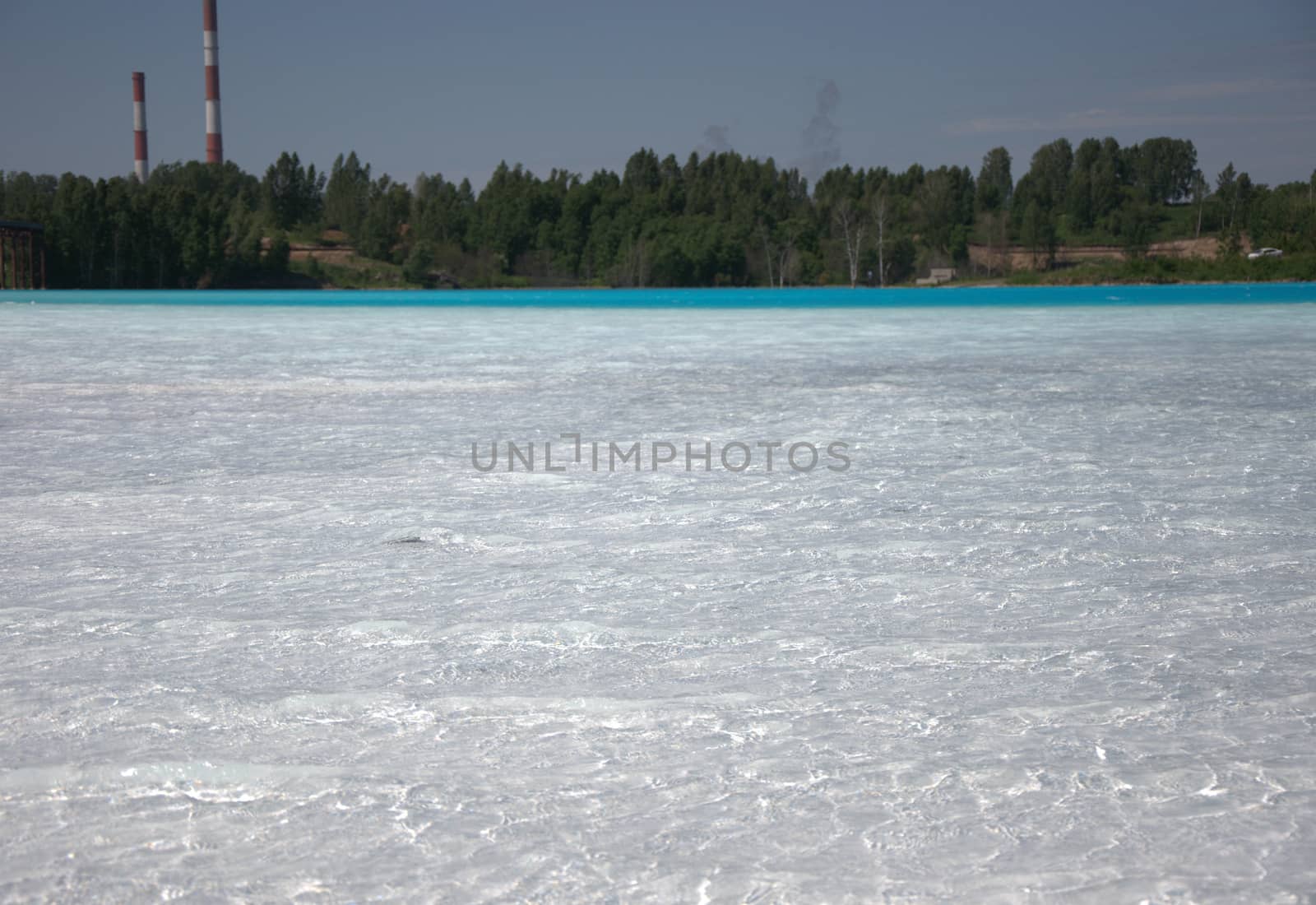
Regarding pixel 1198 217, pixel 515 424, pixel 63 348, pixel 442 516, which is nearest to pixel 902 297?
pixel 63 348

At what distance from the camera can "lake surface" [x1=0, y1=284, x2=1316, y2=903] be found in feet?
4.69

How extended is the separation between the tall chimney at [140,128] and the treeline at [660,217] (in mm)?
3125

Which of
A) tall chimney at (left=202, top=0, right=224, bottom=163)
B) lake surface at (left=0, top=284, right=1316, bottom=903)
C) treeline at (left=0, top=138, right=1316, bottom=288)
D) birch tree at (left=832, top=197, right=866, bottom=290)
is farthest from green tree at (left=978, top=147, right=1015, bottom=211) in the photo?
lake surface at (left=0, top=284, right=1316, bottom=903)

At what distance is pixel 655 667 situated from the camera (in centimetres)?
213

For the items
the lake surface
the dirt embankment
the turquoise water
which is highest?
the dirt embankment

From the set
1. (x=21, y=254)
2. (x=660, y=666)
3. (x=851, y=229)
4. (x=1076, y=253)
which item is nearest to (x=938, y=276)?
(x=851, y=229)

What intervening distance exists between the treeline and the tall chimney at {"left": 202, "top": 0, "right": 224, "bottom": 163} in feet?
7.61

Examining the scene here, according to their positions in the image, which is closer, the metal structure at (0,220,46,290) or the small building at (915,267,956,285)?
the metal structure at (0,220,46,290)

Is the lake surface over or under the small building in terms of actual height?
under

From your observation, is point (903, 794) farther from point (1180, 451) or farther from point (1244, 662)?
point (1180, 451)

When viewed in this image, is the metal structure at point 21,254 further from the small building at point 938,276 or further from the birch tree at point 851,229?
the small building at point 938,276

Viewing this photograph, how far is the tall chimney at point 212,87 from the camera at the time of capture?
70.5 meters

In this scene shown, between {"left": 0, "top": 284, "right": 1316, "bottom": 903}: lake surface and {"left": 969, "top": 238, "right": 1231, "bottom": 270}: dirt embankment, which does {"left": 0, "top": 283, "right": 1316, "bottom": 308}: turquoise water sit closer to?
{"left": 0, "top": 284, "right": 1316, "bottom": 903}: lake surface

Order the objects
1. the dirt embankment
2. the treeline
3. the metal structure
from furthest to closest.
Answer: the dirt embankment
the treeline
the metal structure
